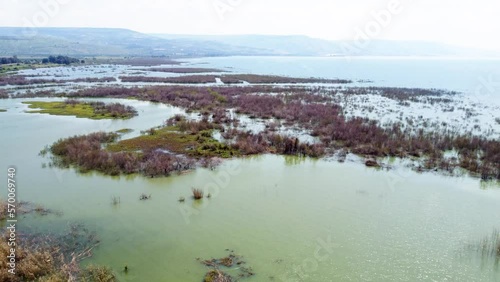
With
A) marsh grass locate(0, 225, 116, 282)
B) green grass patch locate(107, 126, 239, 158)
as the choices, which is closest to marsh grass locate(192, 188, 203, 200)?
marsh grass locate(0, 225, 116, 282)

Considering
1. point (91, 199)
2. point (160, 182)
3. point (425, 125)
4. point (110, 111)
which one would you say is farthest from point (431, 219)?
point (110, 111)

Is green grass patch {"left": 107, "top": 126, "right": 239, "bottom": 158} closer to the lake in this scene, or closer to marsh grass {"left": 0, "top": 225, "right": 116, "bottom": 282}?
the lake

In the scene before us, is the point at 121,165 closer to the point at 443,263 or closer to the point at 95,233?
the point at 95,233

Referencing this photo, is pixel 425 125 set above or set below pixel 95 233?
above

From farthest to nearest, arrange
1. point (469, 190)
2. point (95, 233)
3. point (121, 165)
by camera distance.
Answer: point (121, 165)
point (469, 190)
point (95, 233)

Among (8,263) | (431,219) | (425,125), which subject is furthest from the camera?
(425,125)

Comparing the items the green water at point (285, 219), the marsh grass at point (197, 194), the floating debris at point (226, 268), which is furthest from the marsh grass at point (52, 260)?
the marsh grass at point (197, 194)

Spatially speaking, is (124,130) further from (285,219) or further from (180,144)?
(285,219)
